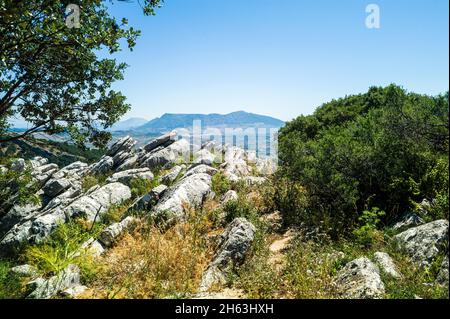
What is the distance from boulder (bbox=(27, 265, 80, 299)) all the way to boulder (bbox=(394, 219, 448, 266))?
8.41 m

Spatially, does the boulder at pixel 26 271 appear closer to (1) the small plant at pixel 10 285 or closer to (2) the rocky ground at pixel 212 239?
(2) the rocky ground at pixel 212 239

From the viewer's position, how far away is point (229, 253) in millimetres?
8430

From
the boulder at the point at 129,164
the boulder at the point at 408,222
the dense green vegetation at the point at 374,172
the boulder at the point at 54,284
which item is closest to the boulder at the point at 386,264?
the boulder at the point at 408,222

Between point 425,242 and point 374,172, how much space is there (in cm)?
419

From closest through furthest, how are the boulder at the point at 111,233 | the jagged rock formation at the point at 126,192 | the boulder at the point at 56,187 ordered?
1. the boulder at the point at 111,233
2. the jagged rock formation at the point at 126,192
3. the boulder at the point at 56,187

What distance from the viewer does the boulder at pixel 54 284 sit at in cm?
701

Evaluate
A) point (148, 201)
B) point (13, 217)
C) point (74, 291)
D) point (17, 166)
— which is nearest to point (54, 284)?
point (74, 291)

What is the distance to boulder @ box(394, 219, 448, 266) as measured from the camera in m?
6.67

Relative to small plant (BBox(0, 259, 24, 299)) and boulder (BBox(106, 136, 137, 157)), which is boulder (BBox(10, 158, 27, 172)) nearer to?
small plant (BBox(0, 259, 24, 299))

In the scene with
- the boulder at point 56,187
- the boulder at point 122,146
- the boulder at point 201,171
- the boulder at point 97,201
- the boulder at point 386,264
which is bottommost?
the boulder at point 56,187

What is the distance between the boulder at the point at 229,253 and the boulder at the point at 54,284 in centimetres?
338

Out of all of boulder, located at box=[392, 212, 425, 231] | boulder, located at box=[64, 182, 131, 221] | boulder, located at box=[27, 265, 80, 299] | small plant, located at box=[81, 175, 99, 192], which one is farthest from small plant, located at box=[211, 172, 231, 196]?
small plant, located at box=[81, 175, 99, 192]
